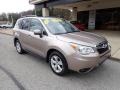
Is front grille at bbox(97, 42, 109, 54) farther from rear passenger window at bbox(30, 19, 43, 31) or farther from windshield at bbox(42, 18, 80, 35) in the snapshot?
rear passenger window at bbox(30, 19, 43, 31)

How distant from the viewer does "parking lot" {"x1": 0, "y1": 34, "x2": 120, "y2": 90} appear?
3.73 metres

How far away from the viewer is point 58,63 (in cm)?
438

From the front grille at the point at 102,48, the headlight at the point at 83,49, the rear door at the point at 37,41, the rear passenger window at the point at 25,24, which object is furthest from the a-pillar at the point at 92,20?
the headlight at the point at 83,49

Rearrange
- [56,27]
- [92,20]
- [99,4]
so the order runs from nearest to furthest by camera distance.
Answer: [56,27], [99,4], [92,20]

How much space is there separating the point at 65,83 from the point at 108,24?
14801mm

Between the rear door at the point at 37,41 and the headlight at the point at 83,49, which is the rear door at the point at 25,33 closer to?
the rear door at the point at 37,41

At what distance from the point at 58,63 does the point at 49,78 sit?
517 millimetres

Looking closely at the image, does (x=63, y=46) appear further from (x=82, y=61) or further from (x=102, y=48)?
(x=102, y=48)

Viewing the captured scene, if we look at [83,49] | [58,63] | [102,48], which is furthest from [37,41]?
[102,48]

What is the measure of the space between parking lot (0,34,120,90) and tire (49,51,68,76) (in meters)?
0.16

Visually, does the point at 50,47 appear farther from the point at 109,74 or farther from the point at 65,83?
the point at 109,74

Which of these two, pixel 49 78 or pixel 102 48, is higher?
pixel 102 48

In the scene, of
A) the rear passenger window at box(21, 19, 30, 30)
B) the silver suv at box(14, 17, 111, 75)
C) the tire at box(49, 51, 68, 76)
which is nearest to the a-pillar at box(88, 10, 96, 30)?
the rear passenger window at box(21, 19, 30, 30)

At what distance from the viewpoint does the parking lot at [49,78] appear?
373cm
